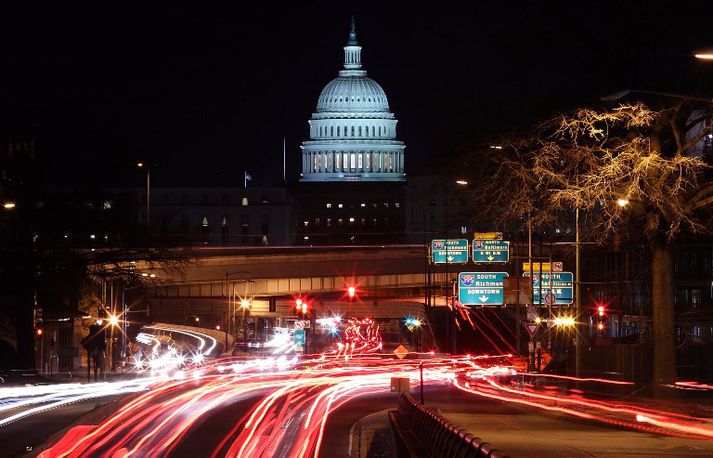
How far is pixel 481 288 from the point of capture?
60500mm

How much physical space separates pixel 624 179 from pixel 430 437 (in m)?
16.4

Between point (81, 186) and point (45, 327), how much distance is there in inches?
470

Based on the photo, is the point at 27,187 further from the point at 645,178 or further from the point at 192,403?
the point at 645,178

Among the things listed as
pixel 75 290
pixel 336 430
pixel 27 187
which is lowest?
pixel 336 430

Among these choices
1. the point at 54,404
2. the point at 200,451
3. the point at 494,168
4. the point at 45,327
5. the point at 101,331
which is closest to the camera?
the point at 200,451

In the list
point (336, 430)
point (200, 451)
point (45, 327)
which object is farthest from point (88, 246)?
point (200, 451)

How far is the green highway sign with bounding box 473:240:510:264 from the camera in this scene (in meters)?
61.3

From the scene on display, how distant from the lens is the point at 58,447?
2388cm

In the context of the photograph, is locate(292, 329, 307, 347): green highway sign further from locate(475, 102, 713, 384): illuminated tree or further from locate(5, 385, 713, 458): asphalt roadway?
locate(475, 102, 713, 384): illuminated tree

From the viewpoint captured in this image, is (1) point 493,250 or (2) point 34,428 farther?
(1) point 493,250

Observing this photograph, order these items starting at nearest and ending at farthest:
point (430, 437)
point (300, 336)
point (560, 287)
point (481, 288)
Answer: point (430, 437)
point (481, 288)
point (560, 287)
point (300, 336)

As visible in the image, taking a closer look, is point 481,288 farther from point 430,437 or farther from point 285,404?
point 430,437

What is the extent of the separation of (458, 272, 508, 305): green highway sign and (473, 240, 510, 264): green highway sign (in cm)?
115

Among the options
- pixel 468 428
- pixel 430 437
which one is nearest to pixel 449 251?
pixel 468 428
